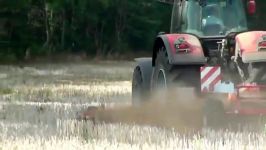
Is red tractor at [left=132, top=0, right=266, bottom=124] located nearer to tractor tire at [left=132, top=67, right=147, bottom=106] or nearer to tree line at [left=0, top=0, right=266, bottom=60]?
tractor tire at [left=132, top=67, right=147, bottom=106]

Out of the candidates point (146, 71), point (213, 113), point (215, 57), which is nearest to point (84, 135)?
point (213, 113)

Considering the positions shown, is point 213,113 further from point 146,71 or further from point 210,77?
point 146,71

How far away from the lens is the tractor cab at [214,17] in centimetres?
869

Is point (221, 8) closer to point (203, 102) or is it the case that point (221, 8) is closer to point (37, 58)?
point (203, 102)

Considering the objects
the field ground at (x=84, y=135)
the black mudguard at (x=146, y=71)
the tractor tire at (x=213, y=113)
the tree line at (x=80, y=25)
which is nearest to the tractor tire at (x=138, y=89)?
the black mudguard at (x=146, y=71)

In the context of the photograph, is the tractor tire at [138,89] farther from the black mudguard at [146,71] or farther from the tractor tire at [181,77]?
the tractor tire at [181,77]

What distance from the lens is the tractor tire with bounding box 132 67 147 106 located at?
10070mm

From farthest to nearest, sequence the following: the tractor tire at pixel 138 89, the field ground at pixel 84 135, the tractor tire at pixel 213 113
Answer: the tractor tire at pixel 138 89, the tractor tire at pixel 213 113, the field ground at pixel 84 135

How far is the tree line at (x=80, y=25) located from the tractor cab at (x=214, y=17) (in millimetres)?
29660

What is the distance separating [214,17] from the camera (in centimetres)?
880

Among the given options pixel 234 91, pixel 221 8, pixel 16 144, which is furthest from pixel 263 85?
pixel 16 144

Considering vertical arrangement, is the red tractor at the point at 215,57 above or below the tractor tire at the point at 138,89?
above

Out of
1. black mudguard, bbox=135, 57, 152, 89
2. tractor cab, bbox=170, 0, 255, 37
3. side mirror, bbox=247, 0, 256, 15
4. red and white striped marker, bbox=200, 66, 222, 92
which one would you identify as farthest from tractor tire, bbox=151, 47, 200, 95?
black mudguard, bbox=135, 57, 152, 89

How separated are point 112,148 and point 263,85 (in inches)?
96.1
